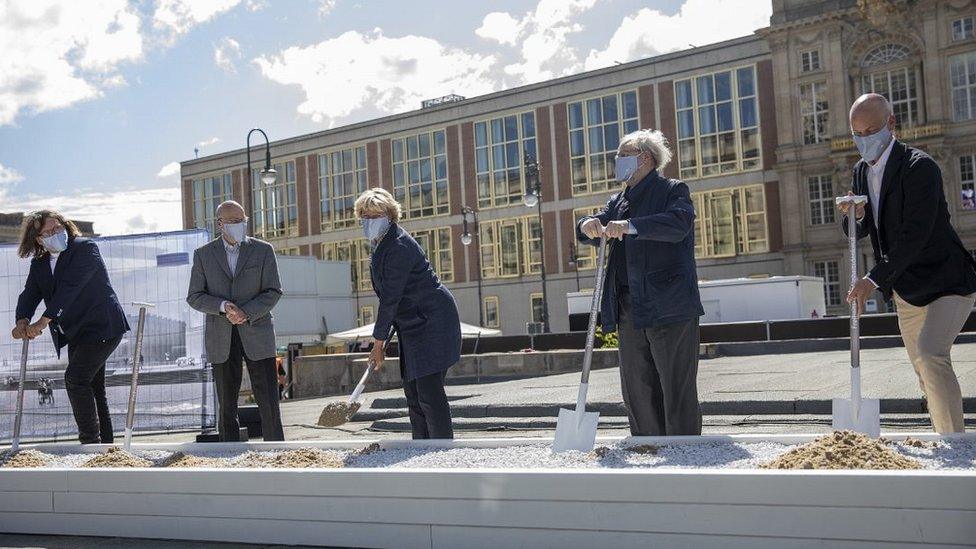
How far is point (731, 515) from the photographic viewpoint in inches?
128

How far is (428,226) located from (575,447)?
56673mm

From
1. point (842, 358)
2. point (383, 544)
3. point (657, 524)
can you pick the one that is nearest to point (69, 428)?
point (383, 544)

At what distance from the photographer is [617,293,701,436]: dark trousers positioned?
5.22 metres

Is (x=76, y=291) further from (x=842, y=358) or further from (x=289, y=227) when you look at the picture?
(x=289, y=227)

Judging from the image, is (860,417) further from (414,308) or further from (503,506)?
(414,308)

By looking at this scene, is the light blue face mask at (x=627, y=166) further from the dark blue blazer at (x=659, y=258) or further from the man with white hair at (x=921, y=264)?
the man with white hair at (x=921, y=264)

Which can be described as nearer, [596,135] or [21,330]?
[21,330]

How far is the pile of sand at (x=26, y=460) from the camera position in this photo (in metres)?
5.52

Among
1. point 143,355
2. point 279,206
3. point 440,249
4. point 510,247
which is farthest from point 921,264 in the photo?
point 279,206

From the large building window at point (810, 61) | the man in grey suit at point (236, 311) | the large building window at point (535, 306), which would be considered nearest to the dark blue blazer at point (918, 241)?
the man in grey suit at point (236, 311)

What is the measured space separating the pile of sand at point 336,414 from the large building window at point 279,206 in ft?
206

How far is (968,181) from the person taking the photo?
4275 centimetres

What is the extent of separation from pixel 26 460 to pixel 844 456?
440 cm

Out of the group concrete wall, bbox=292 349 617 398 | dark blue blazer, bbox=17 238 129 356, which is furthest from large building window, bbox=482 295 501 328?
dark blue blazer, bbox=17 238 129 356
